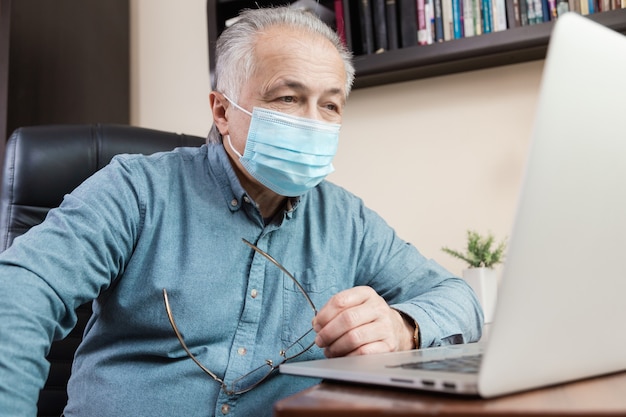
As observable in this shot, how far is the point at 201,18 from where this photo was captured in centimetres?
224

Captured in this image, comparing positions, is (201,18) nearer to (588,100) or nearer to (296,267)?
(296,267)

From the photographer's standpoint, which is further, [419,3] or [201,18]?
[201,18]

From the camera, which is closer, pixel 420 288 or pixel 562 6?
pixel 420 288

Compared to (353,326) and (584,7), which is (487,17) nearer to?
(584,7)

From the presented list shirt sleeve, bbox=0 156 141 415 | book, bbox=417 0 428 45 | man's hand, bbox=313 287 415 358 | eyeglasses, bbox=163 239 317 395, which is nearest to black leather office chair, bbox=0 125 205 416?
shirt sleeve, bbox=0 156 141 415

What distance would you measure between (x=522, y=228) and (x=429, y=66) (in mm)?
1479

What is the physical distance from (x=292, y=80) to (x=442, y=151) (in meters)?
0.83

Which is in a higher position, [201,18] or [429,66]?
[201,18]

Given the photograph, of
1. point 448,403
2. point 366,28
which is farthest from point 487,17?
point 448,403

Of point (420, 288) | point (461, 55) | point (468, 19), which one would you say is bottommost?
point (420, 288)

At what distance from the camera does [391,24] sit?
179 centimetres

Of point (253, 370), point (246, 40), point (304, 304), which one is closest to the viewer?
point (253, 370)

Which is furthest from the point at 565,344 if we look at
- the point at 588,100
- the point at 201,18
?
the point at 201,18

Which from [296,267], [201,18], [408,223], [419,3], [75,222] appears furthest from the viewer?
[201,18]
